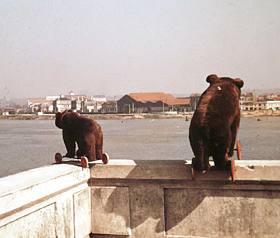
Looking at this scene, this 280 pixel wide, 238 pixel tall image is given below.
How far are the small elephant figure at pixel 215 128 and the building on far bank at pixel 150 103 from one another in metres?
155

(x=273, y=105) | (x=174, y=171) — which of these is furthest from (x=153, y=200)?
(x=273, y=105)

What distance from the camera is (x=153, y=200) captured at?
18.2ft

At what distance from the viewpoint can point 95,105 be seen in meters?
195

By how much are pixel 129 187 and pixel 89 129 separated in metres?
1.04

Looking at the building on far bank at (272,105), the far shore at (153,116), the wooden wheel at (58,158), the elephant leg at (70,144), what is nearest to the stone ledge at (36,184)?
the wooden wheel at (58,158)

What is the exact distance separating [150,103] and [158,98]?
5756 mm

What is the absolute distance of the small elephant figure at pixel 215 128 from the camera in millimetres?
5020

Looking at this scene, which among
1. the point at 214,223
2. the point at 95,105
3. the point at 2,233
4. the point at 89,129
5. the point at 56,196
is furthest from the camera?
the point at 95,105

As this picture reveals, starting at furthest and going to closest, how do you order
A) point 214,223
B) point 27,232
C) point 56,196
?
point 214,223 < point 56,196 < point 27,232

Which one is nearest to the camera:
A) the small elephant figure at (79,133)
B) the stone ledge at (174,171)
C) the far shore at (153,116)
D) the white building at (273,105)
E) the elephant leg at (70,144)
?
the stone ledge at (174,171)

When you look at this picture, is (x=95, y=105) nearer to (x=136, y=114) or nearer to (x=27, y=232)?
(x=136, y=114)

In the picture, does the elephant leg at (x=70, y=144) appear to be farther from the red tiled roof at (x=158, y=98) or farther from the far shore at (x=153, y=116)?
the red tiled roof at (x=158, y=98)

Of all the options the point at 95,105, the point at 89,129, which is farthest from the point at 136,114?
the point at 89,129

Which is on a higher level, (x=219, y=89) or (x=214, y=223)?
(x=219, y=89)
